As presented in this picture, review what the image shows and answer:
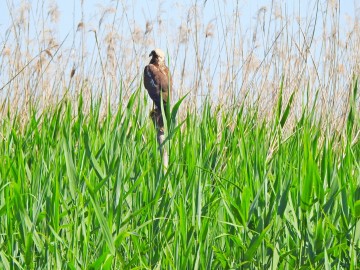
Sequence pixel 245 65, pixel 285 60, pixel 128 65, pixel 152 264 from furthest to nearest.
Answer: pixel 128 65 < pixel 245 65 < pixel 285 60 < pixel 152 264

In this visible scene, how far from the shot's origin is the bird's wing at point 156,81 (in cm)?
318

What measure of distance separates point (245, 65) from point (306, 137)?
1894 mm

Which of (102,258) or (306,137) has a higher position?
(306,137)

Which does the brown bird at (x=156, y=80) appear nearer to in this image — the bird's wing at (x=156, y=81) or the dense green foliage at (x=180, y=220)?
the bird's wing at (x=156, y=81)

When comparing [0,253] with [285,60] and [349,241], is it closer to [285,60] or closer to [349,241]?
[349,241]

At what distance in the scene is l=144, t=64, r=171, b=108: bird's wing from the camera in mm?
3182

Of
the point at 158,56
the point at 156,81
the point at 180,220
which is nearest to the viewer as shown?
the point at 180,220

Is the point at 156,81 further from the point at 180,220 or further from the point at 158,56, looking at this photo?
the point at 180,220

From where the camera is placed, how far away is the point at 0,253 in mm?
1769

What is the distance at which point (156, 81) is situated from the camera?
10.5 feet

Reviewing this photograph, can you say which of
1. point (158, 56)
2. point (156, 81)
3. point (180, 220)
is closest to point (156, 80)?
point (156, 81)

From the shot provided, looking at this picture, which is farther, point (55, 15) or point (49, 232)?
point (55, 15)

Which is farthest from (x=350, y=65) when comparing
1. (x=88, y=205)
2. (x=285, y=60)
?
(x=88, y=205)

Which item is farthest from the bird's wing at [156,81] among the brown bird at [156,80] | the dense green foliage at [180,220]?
the dense green foliage at [180,220]
